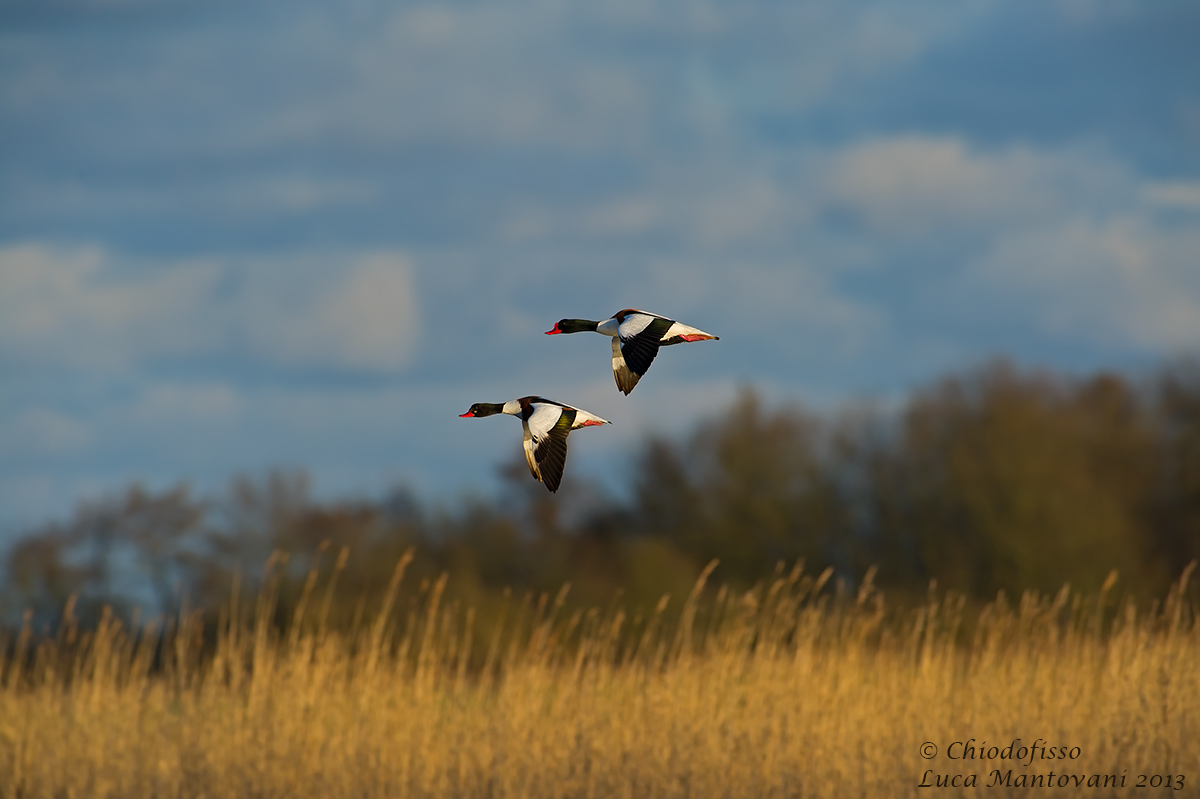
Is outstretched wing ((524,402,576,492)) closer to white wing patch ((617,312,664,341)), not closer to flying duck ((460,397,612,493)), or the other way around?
flying duck ((460,397,612,493))

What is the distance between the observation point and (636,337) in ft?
4.42

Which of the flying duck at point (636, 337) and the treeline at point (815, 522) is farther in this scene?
the treeline at point (815, 522)

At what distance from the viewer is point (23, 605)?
14508 mm

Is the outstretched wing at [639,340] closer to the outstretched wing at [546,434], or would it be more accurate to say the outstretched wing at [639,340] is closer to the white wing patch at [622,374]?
the white wing patch at [622,374]

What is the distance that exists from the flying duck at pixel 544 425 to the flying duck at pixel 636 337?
0.06m

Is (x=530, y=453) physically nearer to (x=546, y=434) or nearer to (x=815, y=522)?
(x=546, y=434)

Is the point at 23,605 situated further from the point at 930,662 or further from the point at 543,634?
the point at 930,662

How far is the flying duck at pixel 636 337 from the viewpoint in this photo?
51.1 inches

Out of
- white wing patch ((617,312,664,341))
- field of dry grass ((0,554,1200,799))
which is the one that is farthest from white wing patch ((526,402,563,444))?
field of dry grass ((0,554,1200,799))

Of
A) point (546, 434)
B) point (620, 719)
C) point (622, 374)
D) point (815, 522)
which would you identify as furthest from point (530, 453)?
point (815, 522)

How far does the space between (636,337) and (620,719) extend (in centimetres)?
602

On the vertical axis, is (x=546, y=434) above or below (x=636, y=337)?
below

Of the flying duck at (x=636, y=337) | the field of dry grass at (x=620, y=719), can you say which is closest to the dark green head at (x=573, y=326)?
the flying duck at (x=636, y=337)

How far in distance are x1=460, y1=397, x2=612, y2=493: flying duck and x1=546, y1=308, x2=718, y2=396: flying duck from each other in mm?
63
